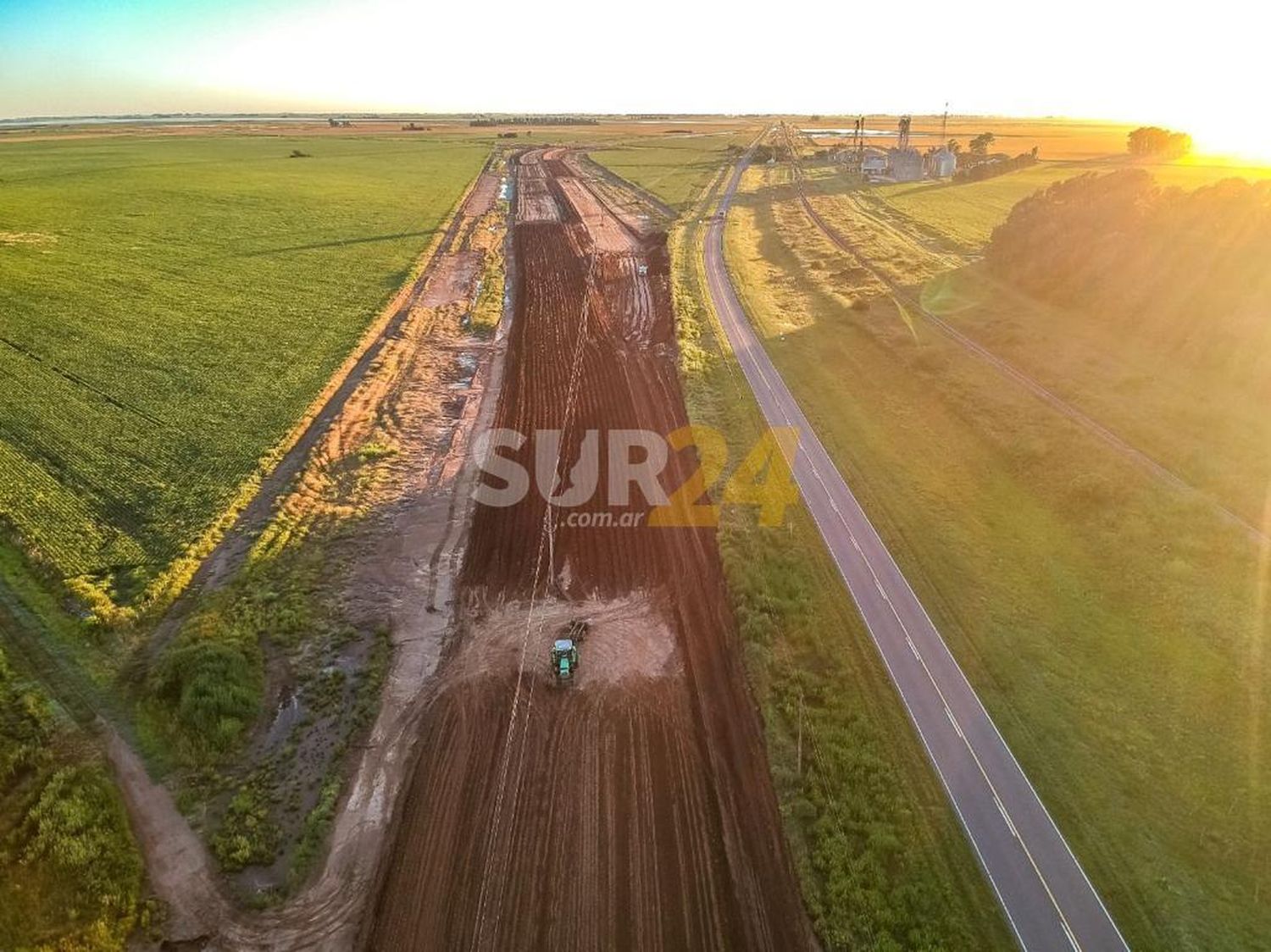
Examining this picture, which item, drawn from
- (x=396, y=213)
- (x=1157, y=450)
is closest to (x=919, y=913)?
(x=1157, y=450)

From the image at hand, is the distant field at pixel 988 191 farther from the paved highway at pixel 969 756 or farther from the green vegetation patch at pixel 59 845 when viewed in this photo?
the green vegetation patch at pixel 59 845

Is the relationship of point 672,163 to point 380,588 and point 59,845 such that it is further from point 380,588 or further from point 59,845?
point 59,845

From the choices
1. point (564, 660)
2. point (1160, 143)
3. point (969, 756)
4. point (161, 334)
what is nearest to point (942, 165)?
point (1160, 143)

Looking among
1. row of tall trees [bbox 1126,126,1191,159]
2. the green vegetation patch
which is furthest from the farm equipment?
row of tall trees [bbox 1126,126,1191,159]

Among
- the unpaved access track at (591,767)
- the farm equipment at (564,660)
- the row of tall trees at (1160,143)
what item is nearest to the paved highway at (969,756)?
the unpaved access track at (591,767)

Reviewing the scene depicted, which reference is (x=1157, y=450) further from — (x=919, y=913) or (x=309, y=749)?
(x=309, y=749)

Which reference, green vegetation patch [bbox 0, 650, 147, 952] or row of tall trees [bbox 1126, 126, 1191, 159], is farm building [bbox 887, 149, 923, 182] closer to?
row of tall trees [bbox 1126, 126, 1191, 159]
